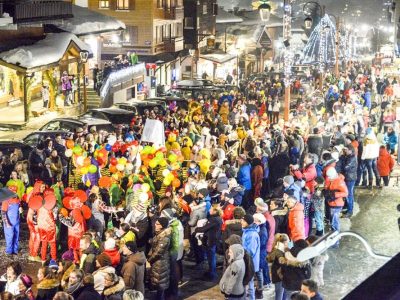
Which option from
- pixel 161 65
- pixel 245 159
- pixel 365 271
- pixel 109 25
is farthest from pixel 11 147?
pixel 161 65

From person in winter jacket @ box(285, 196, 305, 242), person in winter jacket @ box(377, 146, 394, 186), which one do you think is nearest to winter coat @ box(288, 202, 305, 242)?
person in winter jacket @ box(285, 196, 305, 242)

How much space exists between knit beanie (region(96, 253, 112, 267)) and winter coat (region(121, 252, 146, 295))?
0.23 metres

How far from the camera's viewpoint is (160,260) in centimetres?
1033

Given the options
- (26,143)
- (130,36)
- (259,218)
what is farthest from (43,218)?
(130,36)

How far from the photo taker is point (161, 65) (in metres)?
46.4

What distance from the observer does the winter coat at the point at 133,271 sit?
370 inches

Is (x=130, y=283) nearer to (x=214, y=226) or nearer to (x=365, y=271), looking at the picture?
(x=214, y=226)

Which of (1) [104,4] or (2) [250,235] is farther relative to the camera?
(1) [104,4]

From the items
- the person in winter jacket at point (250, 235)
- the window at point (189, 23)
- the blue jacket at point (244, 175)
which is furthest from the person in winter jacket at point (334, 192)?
the window at point (189, 23)

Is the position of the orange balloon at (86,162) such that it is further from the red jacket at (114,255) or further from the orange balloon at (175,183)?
the red jacket at (114,255)

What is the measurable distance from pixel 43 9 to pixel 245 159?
19.8 ft

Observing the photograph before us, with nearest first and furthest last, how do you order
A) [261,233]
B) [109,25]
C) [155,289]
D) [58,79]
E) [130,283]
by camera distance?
[130,283] < [155,289] < [261,233] < [58,79] < [109,25]

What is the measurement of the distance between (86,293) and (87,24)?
30860 millimetres

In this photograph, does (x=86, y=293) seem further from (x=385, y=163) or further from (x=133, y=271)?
(x=385, y=163)
